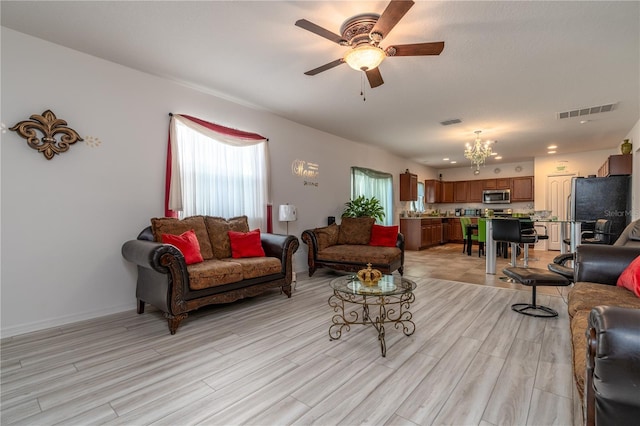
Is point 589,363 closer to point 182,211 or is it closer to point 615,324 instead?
point 615,324

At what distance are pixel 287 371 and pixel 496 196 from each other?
958cm

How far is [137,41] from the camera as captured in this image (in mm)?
2762

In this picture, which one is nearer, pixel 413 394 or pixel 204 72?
pixel 413 394

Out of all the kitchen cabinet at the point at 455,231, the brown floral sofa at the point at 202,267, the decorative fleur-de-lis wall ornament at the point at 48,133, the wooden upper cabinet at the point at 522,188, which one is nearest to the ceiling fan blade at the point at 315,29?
the brown floral sofa at the point at 202,267

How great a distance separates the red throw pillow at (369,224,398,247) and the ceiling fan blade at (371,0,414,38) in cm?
337

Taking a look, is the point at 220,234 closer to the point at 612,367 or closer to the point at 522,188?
the point at 612,367

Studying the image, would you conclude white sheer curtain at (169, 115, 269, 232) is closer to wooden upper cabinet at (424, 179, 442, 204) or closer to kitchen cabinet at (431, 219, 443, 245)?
kitchen cabinet at (431, 219, 443, 245)

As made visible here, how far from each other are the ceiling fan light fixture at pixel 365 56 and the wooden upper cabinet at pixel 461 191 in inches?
355

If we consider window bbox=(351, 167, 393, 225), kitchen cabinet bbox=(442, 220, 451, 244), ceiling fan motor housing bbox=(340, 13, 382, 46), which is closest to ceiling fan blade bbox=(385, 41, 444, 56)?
ceiling fan motor housing bbox=(340, 13, 382, 46)

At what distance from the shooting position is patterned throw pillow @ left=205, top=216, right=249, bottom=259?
3674mm

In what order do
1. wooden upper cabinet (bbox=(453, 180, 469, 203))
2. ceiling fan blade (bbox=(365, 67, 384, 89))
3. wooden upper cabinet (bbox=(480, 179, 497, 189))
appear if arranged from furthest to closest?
wooden upper cabinet (bbox=(453, 180, 469, 203)), wooden upper cabinet (bbox=(480, 179, 497, 189)), ceiling fan blade (bbox=(365, 67, 384, 89))

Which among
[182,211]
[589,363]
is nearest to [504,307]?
[589,363]

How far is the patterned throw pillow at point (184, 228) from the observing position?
3203 mm

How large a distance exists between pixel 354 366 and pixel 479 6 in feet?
9.49
